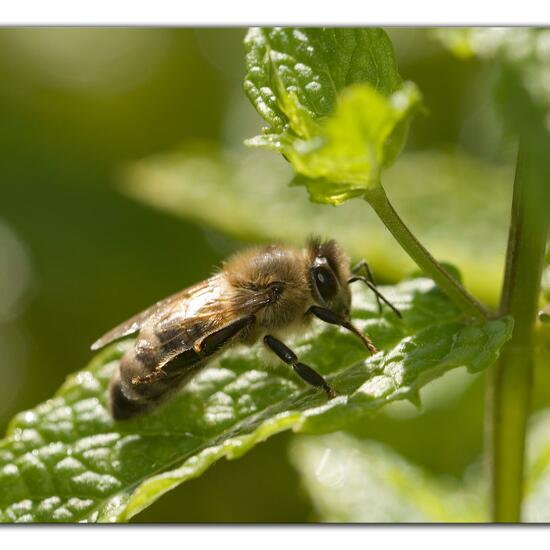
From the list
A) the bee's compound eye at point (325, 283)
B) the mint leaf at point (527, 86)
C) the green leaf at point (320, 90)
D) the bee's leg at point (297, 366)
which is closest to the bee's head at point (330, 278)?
the bee's compound eye at point (325, 283)

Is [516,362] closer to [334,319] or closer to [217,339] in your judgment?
[334,319]

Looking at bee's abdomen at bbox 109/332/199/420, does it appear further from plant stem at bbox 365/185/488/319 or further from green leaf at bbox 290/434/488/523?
green leaf at bbox 290/434/488/523

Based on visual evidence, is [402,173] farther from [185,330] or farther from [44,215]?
[185,330]

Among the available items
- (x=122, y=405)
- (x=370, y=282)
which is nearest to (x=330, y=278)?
(x=370, y=282)

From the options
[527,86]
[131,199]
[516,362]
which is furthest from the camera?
[131,199]

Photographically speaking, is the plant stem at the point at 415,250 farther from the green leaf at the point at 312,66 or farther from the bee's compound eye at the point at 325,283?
the bee's compound eye at the point at 325,283

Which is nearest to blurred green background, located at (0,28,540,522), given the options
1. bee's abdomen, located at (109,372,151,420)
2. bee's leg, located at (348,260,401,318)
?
bee's leg, located at (348,260,401,318)
